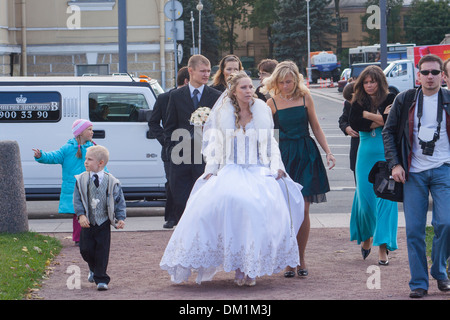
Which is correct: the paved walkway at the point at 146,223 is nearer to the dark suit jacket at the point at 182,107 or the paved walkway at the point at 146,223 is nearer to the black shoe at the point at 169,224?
the black shoe at the point at 169,224

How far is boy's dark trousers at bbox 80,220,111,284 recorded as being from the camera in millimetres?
7449

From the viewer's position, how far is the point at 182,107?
937cm

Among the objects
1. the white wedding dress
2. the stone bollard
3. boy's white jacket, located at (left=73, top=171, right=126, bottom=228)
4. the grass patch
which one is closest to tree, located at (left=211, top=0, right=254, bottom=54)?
the stone bollard

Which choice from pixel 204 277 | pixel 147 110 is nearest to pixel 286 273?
pixel 204 277

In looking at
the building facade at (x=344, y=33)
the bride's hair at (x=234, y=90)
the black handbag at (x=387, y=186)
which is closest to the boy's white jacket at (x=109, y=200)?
the bride's hair at (x=234, y=90)

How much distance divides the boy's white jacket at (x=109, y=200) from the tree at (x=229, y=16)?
4162 inches

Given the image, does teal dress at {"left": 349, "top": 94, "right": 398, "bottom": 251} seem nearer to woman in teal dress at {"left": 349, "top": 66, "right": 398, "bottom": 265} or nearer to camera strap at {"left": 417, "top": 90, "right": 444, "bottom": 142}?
woman in teal dress at {"left": 349, "top": 66, "right": 398, "bottom": 265}

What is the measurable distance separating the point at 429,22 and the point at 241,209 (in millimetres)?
79525

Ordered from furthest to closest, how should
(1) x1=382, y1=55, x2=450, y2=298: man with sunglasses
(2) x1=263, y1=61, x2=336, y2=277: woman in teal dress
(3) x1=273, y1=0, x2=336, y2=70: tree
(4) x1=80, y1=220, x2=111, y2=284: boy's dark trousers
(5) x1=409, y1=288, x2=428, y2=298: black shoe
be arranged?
(3) x1=273, y1=0, x2=336, y2=70: tree → (2) x1=263, y1=61, x2=336, y2=277: woman in teal dress → (4) x1=80, y1=220, x2=111, y2=284: boy's dark trousers → (1) x1=382, y1=55, x2=450, y2=298: man with sunglasses → (5) x1=409, y1=288, x2=428, y2=298: black shoe

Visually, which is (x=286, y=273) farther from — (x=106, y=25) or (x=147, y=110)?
(x=106, y=25)

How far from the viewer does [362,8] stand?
350 feet

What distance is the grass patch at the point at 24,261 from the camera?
714 cm
